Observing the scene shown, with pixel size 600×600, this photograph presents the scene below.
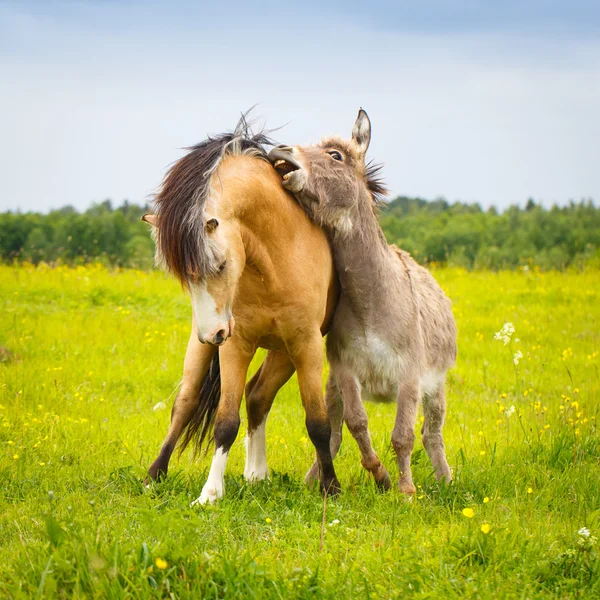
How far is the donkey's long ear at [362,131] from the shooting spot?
4.96m

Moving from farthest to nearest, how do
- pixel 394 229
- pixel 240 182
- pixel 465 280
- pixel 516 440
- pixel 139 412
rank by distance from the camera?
pixel 394 229 < pixel 465 280 < pixel 139 412 < pixel 516 440 < pixel 240 182

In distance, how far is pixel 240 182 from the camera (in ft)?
14.3

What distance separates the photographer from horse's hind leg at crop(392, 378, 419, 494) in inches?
192

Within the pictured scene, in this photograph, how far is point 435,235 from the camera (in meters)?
22.8

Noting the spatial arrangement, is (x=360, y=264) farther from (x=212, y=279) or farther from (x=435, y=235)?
(x=435, y=235)

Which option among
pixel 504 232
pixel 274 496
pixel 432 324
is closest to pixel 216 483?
pixel 274 496

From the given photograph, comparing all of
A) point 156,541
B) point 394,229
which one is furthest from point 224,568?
point 394,229

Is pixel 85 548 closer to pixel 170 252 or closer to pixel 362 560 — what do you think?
pixel 362 560

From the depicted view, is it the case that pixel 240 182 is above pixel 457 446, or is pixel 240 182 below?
above

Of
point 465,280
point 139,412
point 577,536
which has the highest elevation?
point 465,280

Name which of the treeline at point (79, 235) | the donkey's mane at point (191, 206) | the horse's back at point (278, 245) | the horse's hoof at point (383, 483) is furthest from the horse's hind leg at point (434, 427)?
the treeline at point (79, 235)

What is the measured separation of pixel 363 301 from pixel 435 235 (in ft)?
60.1

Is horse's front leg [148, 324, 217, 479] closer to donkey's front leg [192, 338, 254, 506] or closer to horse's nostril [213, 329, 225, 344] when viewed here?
donkey's front leg [192, 338, 254, 506]

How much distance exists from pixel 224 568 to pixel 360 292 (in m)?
2.21
